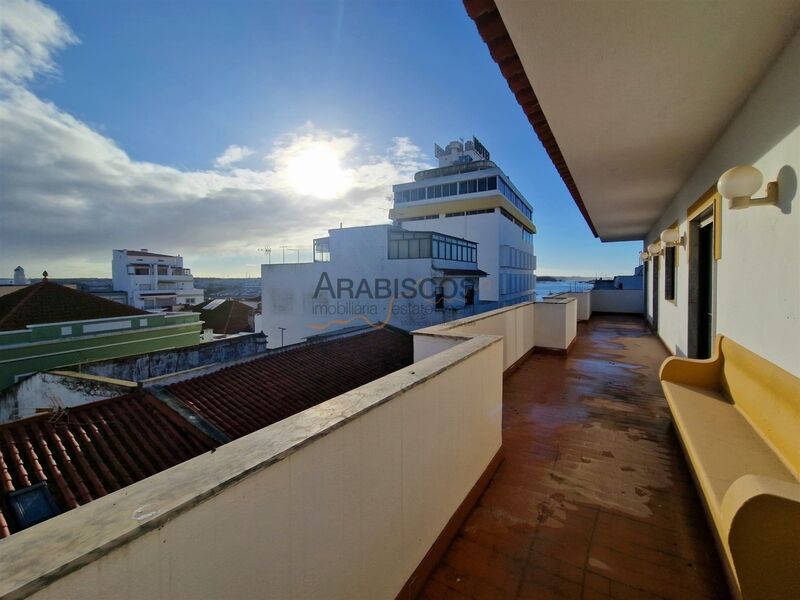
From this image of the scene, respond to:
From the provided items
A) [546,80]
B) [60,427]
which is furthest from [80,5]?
[546,80]

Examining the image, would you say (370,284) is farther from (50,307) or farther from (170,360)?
(50,307)

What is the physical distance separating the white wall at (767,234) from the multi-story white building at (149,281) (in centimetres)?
5529

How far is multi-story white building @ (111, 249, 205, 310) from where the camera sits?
4600cm

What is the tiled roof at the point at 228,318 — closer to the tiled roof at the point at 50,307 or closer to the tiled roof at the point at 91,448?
the tiled roof at the point at 50,307

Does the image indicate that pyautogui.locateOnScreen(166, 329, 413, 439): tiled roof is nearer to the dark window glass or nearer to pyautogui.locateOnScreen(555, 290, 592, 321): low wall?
pyautogui.locateOnScreen(555, 290, 592, 321): low wall

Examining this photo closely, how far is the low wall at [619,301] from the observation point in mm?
13766

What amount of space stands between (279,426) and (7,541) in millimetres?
669

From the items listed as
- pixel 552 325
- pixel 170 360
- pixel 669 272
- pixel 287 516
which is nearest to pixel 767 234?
pixel 287 516

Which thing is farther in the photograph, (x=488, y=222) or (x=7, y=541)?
(x=488, y=222)

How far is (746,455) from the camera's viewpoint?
2.18 meters

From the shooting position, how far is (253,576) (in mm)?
962

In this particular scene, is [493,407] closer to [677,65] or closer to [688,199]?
[677,65]

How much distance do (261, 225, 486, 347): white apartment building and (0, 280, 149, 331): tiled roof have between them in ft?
25.1

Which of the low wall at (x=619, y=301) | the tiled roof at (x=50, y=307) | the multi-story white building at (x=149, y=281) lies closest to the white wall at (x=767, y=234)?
the low wall at (x=619, y=301)
